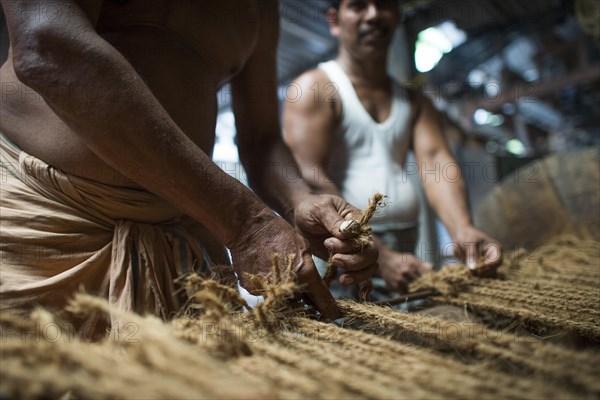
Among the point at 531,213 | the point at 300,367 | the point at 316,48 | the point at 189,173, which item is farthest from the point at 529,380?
the point at 316,48

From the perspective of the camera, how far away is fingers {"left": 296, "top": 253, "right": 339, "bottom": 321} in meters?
0.68

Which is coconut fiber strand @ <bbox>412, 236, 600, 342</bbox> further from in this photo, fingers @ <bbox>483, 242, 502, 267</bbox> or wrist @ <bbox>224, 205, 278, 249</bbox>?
wrist @ <bbox>224, 205, 278, 249</bbox>

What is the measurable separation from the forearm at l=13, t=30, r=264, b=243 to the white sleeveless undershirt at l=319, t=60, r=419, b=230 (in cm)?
99

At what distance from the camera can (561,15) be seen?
3.88 m

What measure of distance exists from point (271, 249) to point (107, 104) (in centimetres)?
34

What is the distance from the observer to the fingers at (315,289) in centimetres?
68

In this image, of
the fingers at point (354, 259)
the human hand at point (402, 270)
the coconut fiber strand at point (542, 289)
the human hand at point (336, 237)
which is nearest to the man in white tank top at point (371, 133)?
the human hand at point (402, 270)

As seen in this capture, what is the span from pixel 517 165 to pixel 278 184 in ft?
9.96

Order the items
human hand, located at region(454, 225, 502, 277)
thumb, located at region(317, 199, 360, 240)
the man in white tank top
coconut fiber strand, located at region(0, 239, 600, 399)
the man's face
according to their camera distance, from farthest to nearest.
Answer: the man's face < the man in white tank top < human hand, located at region(454, 225, 502, 277) < thumb, located at region(317, 199, 360, 240) < coconut fiber strand, located at region(0, 239, 600, 399)

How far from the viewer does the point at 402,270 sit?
133 centimetres

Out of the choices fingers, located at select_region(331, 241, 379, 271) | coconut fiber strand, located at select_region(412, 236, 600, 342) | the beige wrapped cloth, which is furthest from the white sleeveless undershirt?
the beige wrapped cloth

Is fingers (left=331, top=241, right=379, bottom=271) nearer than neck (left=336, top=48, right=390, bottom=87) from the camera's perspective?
Yes

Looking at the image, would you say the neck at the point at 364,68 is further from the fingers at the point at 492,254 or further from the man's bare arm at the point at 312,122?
the fingers at the point at 492,254

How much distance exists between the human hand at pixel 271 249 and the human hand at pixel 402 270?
2.21ft
